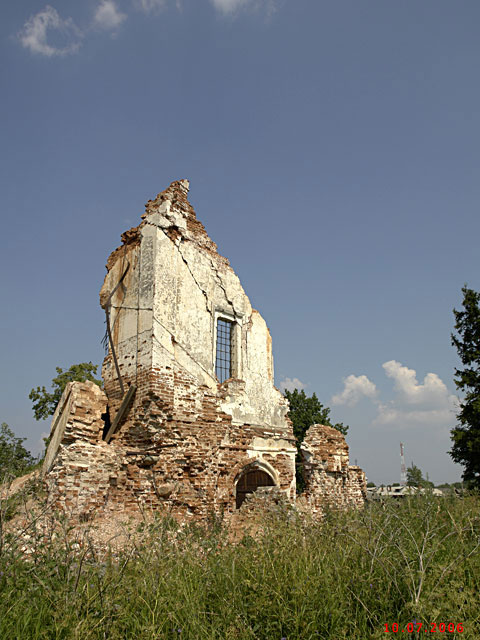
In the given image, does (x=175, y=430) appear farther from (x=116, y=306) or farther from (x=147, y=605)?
(x=147, y=605)

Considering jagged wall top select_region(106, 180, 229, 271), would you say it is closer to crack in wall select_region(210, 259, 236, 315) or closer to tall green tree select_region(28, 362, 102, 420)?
crack in wall select_region(210, 259, 236, 315)

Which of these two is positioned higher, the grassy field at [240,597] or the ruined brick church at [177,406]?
the ruined brick church at [177,406]

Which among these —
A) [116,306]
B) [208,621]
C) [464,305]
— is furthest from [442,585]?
[464,305]

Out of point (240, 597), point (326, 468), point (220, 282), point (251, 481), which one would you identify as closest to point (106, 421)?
point (251, 481)

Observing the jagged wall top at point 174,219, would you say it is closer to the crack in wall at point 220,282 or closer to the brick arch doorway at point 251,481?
the crack in wall at point 220,282

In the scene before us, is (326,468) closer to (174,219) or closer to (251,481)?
(251,481)

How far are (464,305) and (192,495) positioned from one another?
1542 cm

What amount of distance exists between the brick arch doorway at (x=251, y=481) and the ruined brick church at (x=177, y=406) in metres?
0.03
